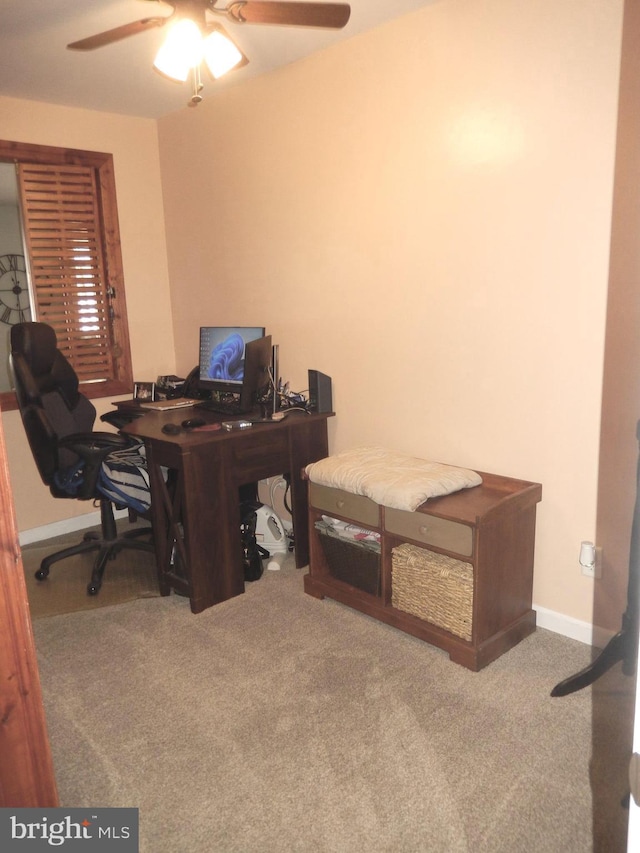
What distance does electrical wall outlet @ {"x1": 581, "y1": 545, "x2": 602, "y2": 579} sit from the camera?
2447 mm

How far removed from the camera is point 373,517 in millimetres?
2650

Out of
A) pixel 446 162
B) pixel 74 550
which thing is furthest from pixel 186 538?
pixel 446 162

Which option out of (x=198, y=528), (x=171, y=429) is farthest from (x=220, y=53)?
(x=198, y=528)

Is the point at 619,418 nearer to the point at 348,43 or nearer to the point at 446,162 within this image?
the point at 446,162

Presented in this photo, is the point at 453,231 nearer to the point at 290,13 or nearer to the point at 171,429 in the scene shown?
the point at 290,13

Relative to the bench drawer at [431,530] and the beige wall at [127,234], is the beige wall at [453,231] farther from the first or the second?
the beige wall at [127,234]

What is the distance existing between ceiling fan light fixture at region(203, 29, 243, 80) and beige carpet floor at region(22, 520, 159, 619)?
2.37 metres

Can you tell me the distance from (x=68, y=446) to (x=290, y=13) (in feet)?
6.86

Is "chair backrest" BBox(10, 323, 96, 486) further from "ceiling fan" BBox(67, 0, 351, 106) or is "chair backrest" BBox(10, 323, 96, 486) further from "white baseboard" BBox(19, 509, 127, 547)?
"ceiling fan" BBox(67, 0, 351, 106)

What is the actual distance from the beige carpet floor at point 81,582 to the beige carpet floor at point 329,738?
0.23 meters

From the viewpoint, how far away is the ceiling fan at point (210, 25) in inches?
82.2

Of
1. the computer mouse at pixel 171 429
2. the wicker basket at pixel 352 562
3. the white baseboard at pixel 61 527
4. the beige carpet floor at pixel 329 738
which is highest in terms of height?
the computer mouse at pixel 171 429

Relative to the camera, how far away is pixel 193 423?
2.99 metres

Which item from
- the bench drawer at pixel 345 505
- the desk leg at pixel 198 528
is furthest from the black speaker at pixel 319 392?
the desk leg at pixel 198 528
